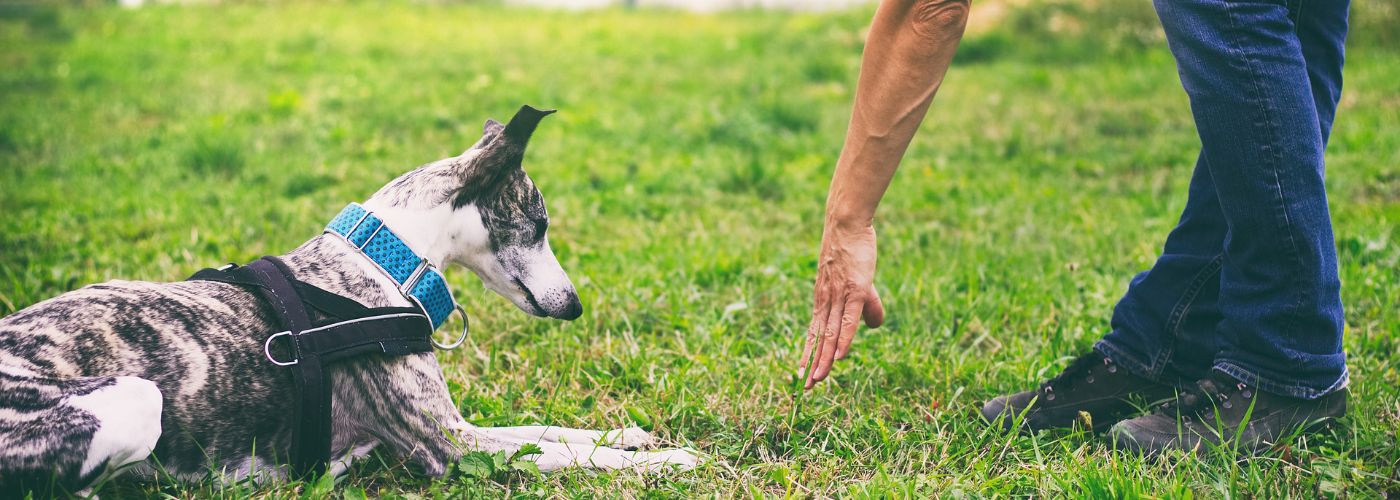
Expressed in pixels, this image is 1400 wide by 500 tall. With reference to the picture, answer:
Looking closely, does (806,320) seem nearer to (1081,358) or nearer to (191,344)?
(1081,358)

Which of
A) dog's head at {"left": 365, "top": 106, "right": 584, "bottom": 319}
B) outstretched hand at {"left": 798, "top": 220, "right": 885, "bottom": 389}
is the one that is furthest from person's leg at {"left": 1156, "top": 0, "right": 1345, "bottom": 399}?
dog's head at {"left": 365, "top": 106, "right": 584, "bottom": 319}

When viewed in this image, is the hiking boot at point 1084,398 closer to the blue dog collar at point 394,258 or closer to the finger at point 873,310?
the finger at point 873,310

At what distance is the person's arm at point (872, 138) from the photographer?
2.36 m

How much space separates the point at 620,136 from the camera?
6879 millimetres

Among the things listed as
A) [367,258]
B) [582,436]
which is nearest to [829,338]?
[582,436]

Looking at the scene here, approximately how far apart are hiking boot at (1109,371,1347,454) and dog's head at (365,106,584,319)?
164cm

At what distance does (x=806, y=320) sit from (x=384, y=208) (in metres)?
1.71

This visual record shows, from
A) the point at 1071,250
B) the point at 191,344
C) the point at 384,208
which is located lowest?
the point at 1071,250

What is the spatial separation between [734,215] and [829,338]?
264cm

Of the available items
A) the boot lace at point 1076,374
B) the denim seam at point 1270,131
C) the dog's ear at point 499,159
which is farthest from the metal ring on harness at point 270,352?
the denim seam at point 1270,131

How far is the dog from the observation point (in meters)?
2.09

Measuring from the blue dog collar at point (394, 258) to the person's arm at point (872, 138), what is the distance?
1.03 metres

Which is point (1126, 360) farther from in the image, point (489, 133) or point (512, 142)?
point (489, 133)

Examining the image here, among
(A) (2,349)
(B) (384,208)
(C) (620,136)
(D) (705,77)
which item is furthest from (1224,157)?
(D) (705,77)
